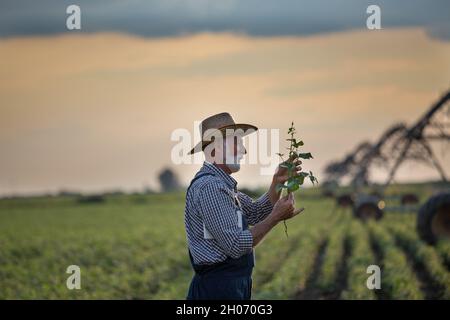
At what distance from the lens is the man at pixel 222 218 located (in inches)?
199

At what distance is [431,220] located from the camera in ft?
54.4

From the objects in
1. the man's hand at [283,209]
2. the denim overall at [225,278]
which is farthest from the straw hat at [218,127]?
the man's hand at [283,209]

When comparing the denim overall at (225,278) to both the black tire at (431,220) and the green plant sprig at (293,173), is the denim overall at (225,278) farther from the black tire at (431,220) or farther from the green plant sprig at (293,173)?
the black tire at (431,220)

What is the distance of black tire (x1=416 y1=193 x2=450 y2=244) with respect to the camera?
16.4 meters

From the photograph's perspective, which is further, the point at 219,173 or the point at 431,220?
the point at 431,220

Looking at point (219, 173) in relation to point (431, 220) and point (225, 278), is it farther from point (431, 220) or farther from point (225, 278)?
point (431, 220)

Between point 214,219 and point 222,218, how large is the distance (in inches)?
2.0
